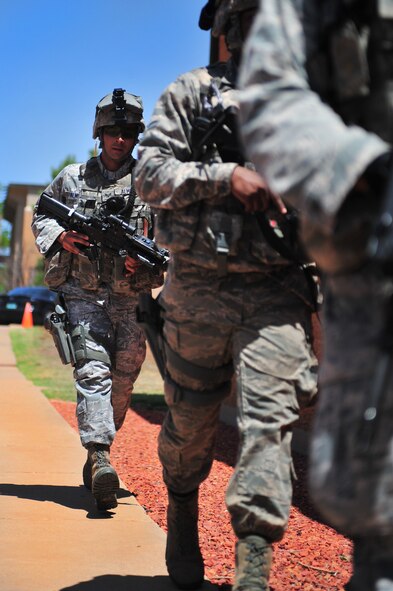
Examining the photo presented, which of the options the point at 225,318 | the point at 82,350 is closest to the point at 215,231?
the point at 225,318

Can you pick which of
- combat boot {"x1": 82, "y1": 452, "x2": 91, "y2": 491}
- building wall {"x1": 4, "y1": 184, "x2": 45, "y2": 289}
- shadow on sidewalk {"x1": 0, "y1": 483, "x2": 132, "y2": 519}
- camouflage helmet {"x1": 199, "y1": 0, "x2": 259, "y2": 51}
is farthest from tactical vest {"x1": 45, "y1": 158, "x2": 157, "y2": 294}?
building wall {"x1": 4, "y1": 184, "x2": 45, "y2": 289}

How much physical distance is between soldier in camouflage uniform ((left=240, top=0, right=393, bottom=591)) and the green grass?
30.2 feet

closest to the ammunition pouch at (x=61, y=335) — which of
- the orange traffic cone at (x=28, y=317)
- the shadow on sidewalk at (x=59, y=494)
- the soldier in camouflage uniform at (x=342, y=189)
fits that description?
the shadow on sidewalk at (x=59, y=494)

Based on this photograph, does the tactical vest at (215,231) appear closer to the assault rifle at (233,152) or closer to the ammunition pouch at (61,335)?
the assault rifle at (233,152)

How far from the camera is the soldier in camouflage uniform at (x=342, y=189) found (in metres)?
2.13

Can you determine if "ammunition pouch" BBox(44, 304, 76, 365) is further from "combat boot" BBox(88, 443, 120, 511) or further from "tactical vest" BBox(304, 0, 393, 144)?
"tactical vest" BBox(304, 0, 393, 144)

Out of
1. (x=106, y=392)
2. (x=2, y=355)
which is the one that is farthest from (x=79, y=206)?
(x=2, y=355)

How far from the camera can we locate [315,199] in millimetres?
2176

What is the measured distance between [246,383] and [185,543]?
3.09 ft

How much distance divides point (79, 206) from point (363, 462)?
164 inches

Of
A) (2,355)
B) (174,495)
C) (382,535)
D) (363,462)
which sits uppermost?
(363,462)

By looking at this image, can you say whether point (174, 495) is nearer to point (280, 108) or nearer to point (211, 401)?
point (211, 401)

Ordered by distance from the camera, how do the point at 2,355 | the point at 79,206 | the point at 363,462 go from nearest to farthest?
the point at 363,462
the point at 79,206
the point at 2,355

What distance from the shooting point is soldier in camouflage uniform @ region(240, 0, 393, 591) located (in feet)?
7.00
